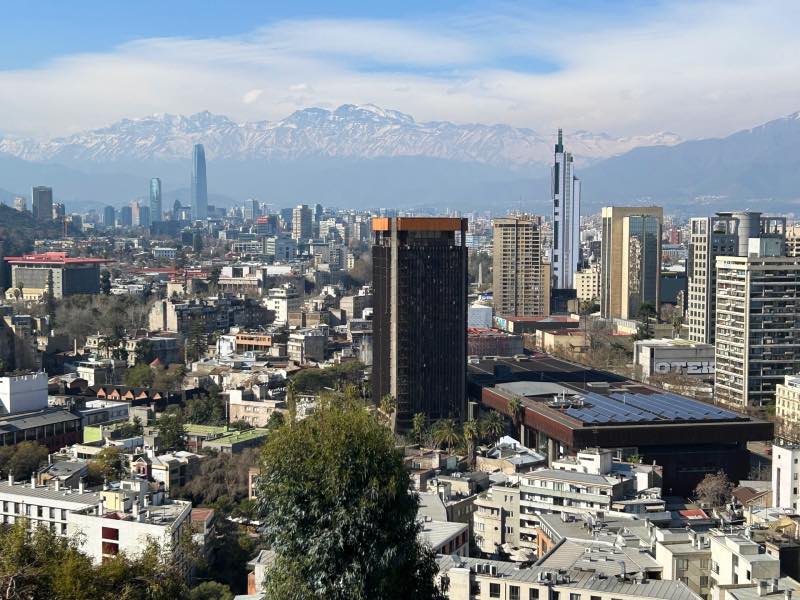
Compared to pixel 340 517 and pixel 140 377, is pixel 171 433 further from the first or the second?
pixel 340 517

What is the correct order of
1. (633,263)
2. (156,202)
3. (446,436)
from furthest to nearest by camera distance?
(156,202) → (633,263) → (446,436)

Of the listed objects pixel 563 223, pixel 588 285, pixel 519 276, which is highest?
pixel 563 223

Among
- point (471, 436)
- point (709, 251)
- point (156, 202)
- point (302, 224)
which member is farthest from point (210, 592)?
point (156, 202)

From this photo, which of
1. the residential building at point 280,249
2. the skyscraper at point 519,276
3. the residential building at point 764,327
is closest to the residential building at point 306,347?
the residential building at point 764,327

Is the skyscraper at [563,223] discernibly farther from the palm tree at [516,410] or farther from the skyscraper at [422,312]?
the palm tree at [516,410]

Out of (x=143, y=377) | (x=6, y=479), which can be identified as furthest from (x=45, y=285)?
(x=6, y=479)

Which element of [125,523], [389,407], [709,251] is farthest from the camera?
[709,251]
